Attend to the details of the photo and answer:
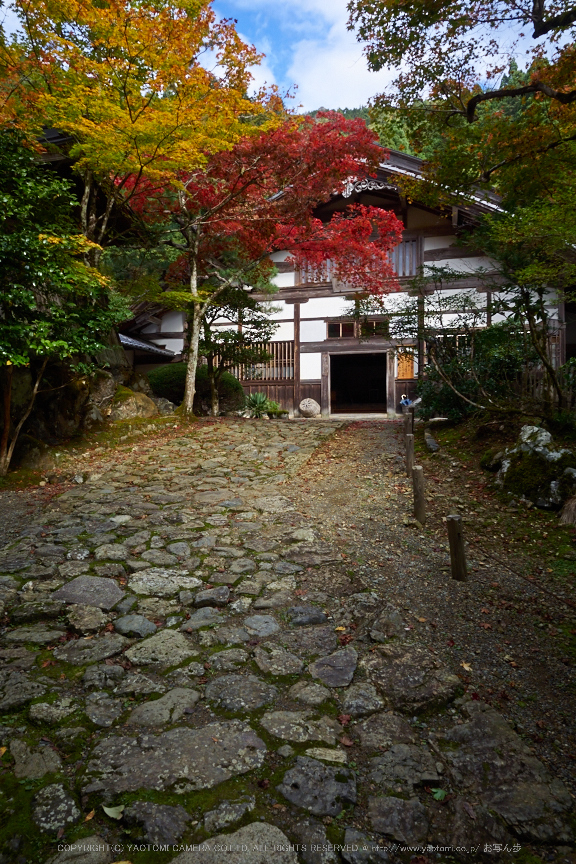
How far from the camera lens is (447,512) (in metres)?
6.26

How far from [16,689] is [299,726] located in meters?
1.72

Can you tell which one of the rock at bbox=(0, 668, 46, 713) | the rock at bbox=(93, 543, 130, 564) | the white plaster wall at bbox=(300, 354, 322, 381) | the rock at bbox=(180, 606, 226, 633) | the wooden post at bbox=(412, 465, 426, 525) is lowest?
the rock at bbox=(180, 606, 226, 633)

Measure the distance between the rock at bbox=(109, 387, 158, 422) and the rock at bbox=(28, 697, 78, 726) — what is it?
8.47 meters

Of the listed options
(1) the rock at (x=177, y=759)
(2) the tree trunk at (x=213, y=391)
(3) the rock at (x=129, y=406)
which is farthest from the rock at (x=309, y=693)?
(2) the tree trunk at (x=213, y=391)

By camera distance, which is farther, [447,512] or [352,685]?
[447,512]

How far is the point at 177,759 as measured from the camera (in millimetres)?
2398

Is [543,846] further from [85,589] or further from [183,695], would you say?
[85,589]

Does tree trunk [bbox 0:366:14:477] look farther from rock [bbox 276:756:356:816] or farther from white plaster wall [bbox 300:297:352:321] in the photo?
white plaster wall [bbox 300:297:352:321]

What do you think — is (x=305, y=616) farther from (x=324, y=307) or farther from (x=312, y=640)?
(x=324, y=307)

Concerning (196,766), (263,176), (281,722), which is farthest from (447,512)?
(263,176)

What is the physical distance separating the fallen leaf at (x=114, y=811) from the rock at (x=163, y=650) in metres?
1.09

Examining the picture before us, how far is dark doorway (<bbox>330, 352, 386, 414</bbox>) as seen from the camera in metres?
22.2

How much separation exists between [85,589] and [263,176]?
1049 cm

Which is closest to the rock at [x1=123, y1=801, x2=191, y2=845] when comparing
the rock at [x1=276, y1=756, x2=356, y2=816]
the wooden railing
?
the rock at [x1=276, y1=756, x2=356, y2=816]
